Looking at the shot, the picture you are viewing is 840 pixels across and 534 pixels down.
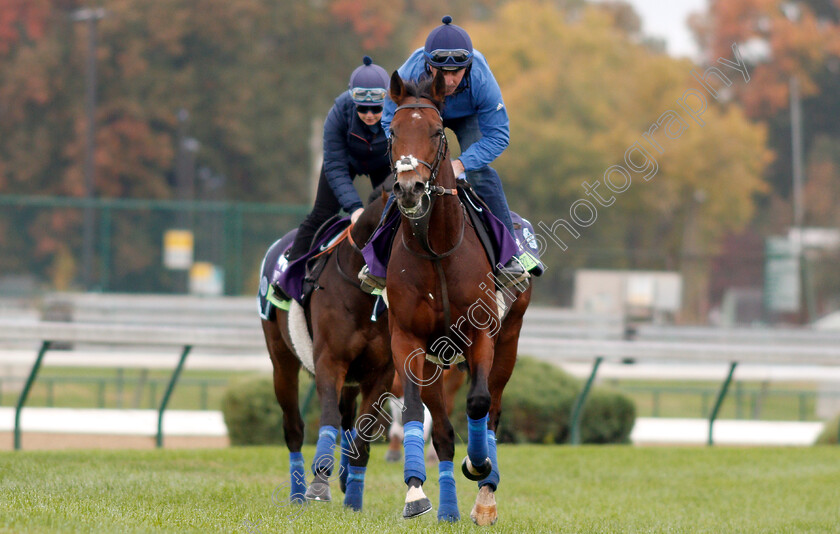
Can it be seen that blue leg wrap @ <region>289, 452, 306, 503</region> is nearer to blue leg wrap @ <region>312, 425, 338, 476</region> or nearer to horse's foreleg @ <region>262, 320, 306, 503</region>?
horse's foreleg @ <region>262, 320, 306, 503</region>

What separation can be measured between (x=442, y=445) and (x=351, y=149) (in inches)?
87.9

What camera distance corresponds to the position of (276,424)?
12617 mm

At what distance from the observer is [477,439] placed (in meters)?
6.76

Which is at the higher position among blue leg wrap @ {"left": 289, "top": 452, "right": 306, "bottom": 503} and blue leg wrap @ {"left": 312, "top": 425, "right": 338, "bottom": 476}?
blue leg wrap @ {"left": 312, "top": 425, "right": 338, "bottom": 476}

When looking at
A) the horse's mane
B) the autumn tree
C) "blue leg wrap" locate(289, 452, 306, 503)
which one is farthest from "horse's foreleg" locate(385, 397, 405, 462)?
the autumn tree

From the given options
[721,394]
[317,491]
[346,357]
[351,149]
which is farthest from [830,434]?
[317,491]

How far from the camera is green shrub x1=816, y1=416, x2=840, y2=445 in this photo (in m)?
13.6

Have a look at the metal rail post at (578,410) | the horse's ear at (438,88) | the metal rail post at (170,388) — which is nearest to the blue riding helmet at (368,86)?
the horse's ear at (438,88)

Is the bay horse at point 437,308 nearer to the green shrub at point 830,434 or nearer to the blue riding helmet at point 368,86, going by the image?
the blue riding helmet at point 368,86

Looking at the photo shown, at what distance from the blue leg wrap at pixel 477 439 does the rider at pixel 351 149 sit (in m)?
1.65

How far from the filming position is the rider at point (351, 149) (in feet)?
25.3

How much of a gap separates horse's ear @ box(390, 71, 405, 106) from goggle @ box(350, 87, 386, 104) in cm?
109

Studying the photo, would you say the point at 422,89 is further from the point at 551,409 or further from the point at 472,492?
the point at 551,409

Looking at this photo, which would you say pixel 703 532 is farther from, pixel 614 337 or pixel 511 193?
pixel 511 193
